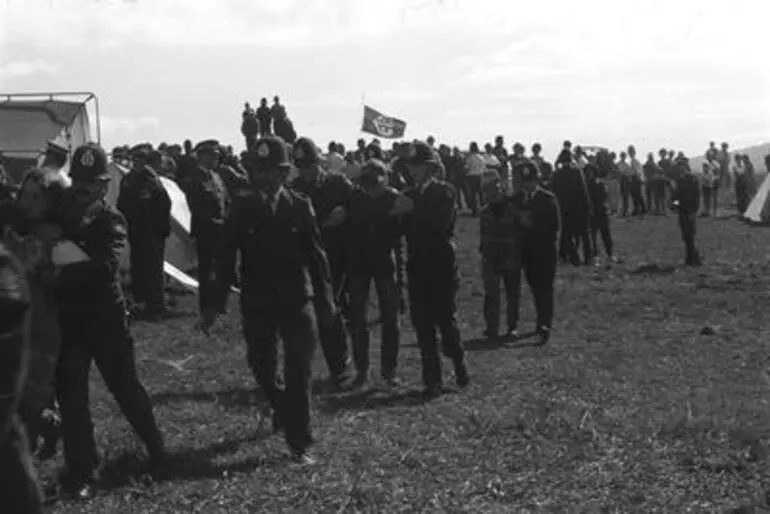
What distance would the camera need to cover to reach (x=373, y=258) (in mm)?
10180

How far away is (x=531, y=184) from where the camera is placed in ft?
43.3

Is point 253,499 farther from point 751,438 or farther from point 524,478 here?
point 751,438

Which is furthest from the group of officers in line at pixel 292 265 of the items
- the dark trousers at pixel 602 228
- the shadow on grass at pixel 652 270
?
the dark trousers at pixel 602 228

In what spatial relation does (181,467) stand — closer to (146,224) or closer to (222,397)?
(222,397)

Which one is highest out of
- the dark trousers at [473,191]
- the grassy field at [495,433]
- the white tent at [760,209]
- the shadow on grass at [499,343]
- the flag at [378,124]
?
the flag at [378,124]

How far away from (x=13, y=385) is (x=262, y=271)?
351 cm

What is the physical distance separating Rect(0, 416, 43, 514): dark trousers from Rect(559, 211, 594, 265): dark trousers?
1668 centimetres

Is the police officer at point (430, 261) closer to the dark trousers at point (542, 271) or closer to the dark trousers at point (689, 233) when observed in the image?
the dark trousers at point (542, 271)

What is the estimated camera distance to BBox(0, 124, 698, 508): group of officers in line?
6949mm

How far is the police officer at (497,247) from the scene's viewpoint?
13.3 meters

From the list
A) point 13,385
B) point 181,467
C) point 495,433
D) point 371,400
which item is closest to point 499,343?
point 371,400

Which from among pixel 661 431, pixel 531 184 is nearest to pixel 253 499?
pixel 661 431

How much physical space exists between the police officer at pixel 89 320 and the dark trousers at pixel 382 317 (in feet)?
11.7

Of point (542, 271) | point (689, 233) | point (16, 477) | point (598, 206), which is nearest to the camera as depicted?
point (16, 477)
